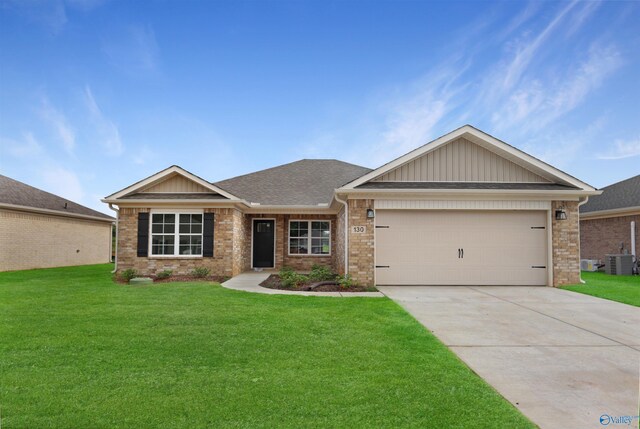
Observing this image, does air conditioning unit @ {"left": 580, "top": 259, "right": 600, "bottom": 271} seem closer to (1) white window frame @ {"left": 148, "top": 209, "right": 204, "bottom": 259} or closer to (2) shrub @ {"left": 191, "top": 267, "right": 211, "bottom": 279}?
(2) shrub @ {"left": 191, "top": 267, "right": 211, "bottom": 279}

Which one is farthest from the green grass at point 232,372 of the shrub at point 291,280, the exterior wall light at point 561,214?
the exterior wall light at point 561,214

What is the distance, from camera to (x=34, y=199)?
55.1 ft

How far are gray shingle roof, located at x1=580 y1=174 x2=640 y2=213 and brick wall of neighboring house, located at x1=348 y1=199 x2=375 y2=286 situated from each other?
1236 cm

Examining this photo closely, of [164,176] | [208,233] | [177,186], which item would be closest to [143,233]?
[177,186]

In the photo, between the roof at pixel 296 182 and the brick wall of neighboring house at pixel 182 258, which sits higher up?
the roof at pixel 296 182

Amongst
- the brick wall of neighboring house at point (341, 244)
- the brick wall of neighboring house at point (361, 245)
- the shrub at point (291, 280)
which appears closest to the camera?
the shrub at point (291, 280)

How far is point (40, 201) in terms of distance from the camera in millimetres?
16953

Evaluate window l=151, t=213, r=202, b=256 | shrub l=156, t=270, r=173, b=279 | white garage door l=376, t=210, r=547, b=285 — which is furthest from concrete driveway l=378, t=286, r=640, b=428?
shrub l=156, t=270, r=173, b=279

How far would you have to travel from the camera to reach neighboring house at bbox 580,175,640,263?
593 inches

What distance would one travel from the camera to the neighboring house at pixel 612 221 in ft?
49.4

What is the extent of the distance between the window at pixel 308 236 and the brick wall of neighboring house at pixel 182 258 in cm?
324

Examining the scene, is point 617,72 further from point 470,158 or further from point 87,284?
point 87,284

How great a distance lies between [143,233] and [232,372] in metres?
9.84

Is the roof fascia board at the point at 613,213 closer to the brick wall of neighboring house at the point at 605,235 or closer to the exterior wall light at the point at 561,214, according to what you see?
the brick wall of neighboring house at the point at 605,235
